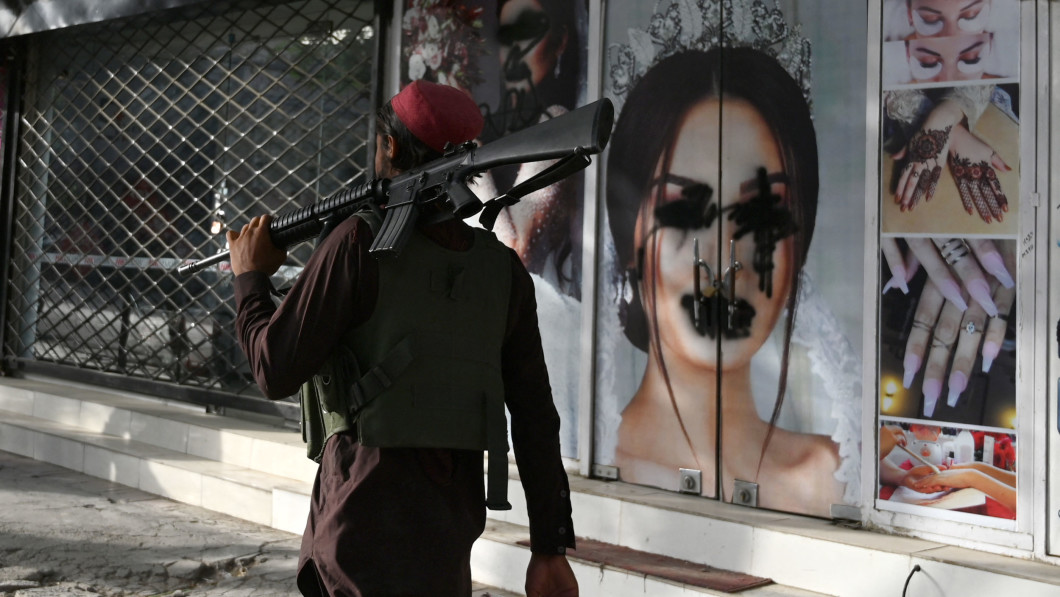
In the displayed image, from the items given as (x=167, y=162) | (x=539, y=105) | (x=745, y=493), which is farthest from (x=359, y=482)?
(x=167, y=162)

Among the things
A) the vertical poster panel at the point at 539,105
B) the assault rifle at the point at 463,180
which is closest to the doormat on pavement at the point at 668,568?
the vertical poster panel at the point at 539,105

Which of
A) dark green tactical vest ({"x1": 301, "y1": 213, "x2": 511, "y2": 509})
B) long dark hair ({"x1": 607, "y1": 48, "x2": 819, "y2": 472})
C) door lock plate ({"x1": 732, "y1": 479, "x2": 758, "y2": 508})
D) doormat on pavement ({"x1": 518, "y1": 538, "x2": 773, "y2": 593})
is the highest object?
long dark hair ({"x1": 607, "y1": 48, "x2": 819, "y2": 472})

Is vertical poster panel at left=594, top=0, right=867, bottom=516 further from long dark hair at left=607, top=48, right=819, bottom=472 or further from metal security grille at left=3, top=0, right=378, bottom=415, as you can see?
metal security grille at left=3, top=0, right=378, bottom=415

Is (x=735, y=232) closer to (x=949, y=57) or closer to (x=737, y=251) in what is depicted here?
(x=737, y=251)

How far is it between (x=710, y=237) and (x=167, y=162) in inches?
183

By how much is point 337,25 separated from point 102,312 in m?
3.15

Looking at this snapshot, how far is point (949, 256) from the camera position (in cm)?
430


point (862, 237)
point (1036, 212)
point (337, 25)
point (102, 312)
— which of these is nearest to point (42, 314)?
point (102, 312)

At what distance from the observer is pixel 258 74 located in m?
7.38

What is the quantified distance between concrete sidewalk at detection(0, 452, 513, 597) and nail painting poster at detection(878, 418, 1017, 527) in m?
1.71

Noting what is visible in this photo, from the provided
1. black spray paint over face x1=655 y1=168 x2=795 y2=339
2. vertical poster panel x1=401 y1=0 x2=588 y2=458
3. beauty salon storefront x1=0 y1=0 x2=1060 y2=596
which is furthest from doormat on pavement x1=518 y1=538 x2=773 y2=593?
black spray paint over face x1=655 y1=168 x2=795 y2=339

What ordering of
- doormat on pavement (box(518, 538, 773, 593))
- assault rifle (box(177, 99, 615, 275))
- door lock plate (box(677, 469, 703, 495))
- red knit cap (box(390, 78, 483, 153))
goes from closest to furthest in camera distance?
1. assault rifle (box(177, 99, 615, 275))
2. red knit cap (box(390, 78, 483, 153))
3. doormat on pavement (box(518, 538, 773, 593))
4. door lock plate (box(677, 469, 703, 495))

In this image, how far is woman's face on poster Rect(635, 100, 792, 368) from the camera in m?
4.89

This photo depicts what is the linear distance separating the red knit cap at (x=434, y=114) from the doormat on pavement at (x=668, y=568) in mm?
2559
